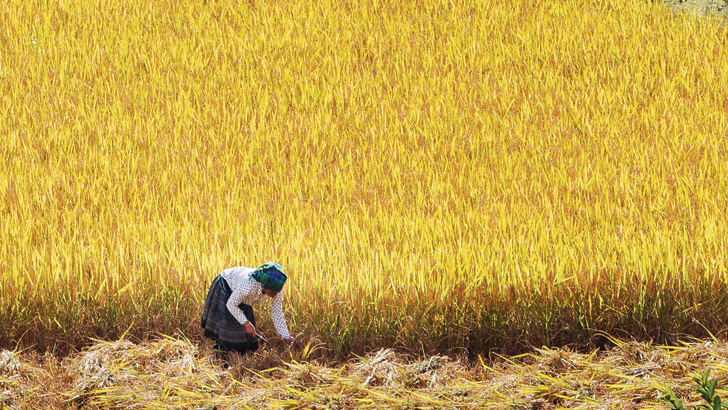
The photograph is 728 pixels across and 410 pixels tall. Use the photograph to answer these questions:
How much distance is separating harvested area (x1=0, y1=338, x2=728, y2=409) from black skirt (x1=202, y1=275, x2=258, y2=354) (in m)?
0.07

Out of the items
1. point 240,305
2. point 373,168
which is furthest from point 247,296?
point 373,168

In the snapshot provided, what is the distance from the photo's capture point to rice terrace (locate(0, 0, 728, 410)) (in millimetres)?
3297

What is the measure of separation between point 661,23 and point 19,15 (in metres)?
6.90

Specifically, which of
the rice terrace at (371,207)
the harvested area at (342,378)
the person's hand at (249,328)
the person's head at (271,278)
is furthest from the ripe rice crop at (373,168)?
the person's head at (271,278)

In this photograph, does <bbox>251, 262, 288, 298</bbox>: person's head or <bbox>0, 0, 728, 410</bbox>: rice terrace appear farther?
<bbox>0, 0, 728, 410</bbox>: rice terrace

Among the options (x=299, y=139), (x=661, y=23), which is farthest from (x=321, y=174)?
(x=661, y=23)

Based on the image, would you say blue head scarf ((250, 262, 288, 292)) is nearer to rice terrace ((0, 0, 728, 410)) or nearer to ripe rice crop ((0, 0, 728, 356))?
rice terrace ((0, 0, 728, 410))

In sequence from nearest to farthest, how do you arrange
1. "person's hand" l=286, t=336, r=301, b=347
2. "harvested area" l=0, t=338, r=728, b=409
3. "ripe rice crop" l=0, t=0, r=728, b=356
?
"harvested area" l=0, t=338, r=728, b=409, "person's hand" l=286, t=336, r=301, b=347, "ripe rice crop" l=0, t=0, r=728, b=356

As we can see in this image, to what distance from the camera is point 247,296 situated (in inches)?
128

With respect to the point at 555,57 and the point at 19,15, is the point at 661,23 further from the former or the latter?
the point at 19,15

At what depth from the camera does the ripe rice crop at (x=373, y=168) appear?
357 cm

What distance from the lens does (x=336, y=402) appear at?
3059 mm

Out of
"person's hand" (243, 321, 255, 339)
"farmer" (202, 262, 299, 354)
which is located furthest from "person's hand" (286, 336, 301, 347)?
"person's hand" (243, 321, 255, 339)

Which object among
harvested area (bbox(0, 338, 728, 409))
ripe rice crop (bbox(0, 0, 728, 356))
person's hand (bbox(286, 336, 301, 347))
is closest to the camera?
harvested area (bbox(0, 338, 728, 409))
